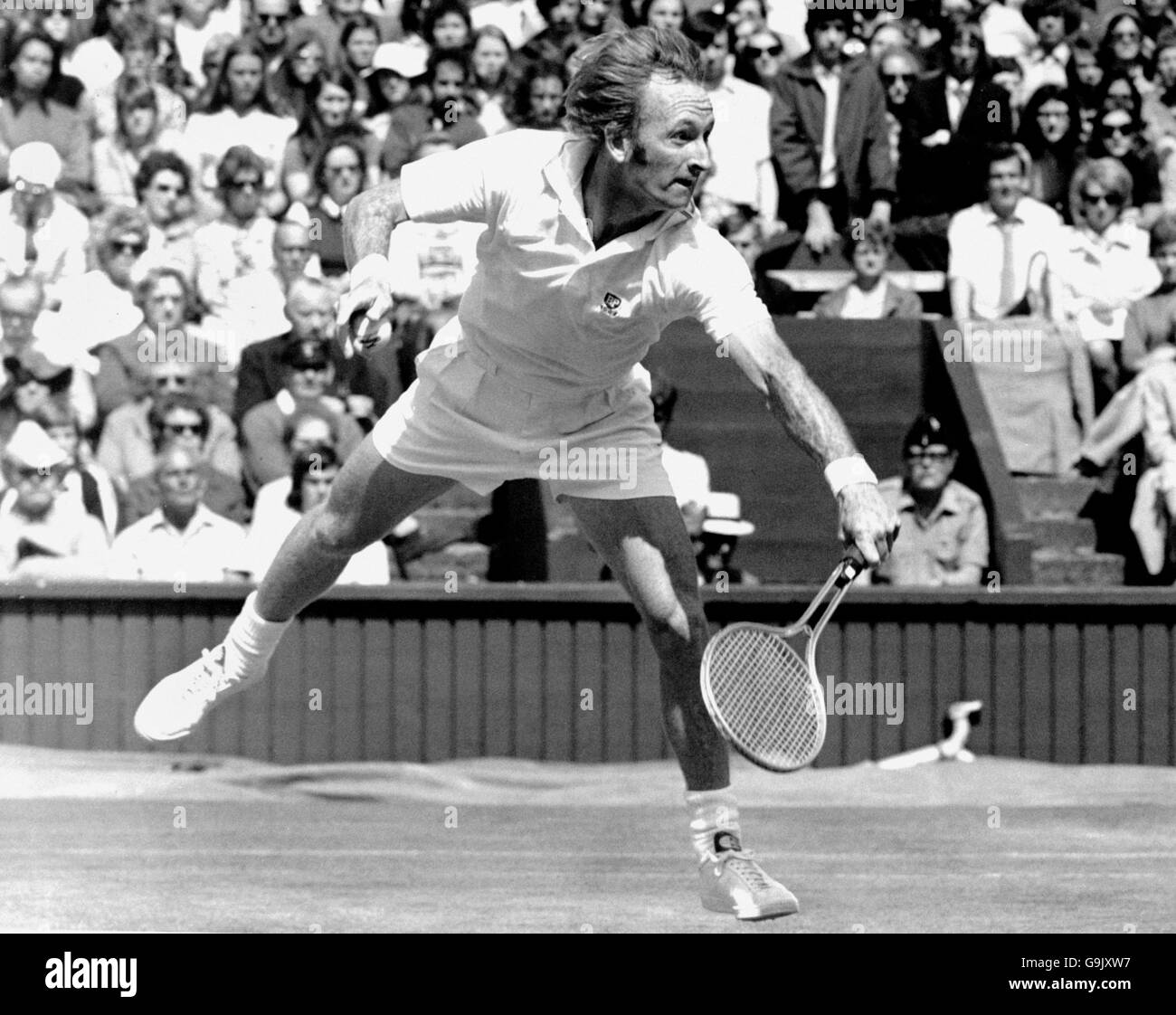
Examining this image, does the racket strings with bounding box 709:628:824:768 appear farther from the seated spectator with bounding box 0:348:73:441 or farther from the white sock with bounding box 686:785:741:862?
the seated spectator with bounding box 0:348:73:441

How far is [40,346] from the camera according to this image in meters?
11.1

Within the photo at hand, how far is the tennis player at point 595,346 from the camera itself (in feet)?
18.7

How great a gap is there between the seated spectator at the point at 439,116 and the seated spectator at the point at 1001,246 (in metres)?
2.44

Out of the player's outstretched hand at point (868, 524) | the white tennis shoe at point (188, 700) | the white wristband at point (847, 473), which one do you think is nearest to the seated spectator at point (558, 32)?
the white tennis shoe at point (188, 700)

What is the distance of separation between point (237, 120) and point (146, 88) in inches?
19.6

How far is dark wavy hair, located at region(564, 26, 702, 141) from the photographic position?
5770mm

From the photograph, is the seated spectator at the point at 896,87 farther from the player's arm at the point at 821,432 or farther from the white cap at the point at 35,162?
the player's arm at the point at 821,432

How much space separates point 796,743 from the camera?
5668 millimetres

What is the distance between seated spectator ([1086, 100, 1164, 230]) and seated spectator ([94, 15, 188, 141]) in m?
4.63

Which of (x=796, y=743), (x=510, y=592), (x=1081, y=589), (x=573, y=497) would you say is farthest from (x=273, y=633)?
(x=1081, y=589)

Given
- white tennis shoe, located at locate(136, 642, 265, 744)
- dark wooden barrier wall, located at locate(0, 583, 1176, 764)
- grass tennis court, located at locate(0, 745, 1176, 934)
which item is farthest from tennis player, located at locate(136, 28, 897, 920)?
dark wooden barrier wall, located at locate(0, 583, 1176, 764)

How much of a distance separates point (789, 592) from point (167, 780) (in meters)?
2.85

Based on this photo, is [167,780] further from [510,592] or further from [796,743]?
[796,743]

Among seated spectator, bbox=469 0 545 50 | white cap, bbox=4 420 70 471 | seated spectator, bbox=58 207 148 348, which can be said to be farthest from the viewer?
seated spectator, bbox=469 0 545 50
